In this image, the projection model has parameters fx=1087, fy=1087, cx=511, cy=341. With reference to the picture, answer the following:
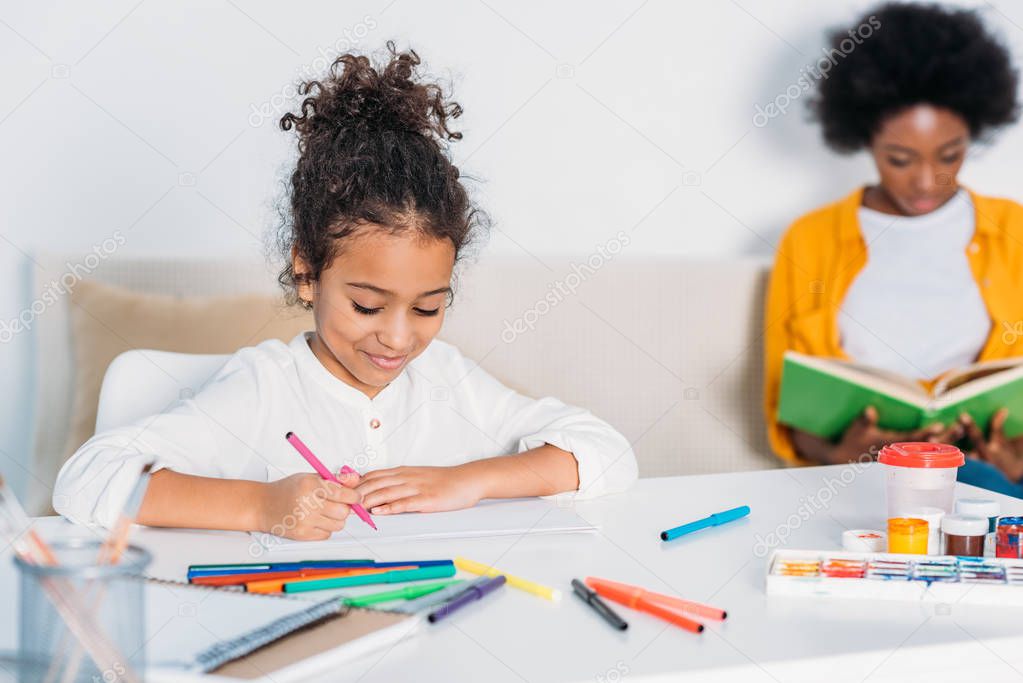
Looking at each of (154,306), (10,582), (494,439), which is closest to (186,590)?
(10,582)

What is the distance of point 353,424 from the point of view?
1435mm

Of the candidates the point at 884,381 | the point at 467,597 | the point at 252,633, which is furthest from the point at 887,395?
the point at 252,633

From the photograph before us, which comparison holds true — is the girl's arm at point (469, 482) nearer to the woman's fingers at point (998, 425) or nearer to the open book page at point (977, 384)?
the open book page at point (977, 384)

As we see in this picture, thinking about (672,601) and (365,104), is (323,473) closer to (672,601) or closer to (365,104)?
(672,601)

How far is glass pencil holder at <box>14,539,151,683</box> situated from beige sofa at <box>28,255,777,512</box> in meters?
1.76

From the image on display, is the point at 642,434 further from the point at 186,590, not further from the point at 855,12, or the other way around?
the point at 186,590

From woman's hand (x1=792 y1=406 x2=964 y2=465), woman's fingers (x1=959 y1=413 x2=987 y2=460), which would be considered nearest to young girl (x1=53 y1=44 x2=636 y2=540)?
woman's hand (x1=792 y1=406 x2=964 y2=465)

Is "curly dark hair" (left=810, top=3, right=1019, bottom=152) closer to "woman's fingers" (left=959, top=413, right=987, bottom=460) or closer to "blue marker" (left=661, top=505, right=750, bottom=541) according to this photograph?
"woman's fingers" (left=959, top=413, right=987, bottom=460)

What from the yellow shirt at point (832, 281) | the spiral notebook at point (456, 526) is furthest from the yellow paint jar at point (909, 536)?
the yellow shirt at point (832, 281)

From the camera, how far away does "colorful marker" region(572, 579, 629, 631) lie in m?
0.79

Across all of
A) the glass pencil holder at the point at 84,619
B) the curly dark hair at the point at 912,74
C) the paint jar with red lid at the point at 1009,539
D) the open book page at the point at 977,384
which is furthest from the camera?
the curly dark hair at the point at 912,74

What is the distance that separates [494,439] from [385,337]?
0.25m

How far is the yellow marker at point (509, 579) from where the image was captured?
0.85 metres

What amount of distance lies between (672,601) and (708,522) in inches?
10.2
